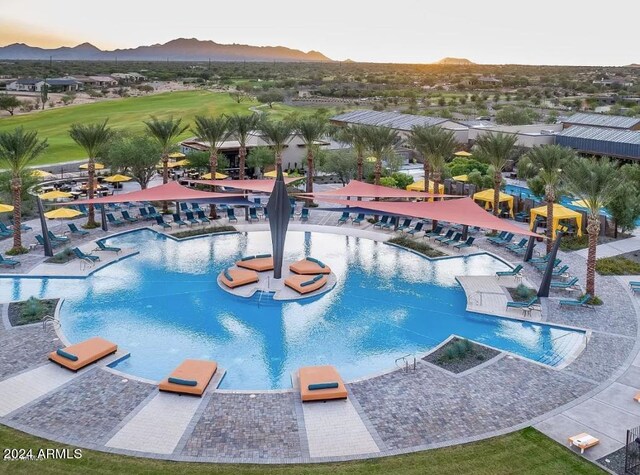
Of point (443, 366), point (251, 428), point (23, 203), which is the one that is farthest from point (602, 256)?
point (23, 203)

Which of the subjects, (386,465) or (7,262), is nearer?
(386,465)

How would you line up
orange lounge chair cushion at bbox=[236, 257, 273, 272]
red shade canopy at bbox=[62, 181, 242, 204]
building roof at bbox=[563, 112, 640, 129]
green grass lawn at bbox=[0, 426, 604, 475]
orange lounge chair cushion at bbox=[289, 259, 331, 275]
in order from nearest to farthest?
green grass lawn at bbox=[0, 426, 604, 475] < orange lounge chair cushion at bbox=[289, 259, 331, 275] < orange lounge chair cushion at bbox=[236, 257, 273, 272] < red shade canopy at bbox=[62, 181, 242, 204] < building roof at bbox=[563, 112, 640, 129]

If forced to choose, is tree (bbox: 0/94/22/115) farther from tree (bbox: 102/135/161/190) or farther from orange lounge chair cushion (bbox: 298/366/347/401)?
→ orange lounge chair cushion (bbox: 298/366/347/401)

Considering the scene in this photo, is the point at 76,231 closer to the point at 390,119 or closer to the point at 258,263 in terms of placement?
the point at 258,263

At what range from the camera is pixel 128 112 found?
88.2 m

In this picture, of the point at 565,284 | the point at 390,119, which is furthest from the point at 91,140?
the point at 390,119

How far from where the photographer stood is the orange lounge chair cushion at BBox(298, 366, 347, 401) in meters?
14.9

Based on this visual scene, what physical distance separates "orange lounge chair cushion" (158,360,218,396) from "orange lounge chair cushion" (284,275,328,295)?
7.05 meters

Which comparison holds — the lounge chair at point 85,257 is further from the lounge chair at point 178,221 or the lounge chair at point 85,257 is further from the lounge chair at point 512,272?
the lounge chair at point 512,272

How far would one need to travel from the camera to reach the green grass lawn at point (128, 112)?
73.8 m

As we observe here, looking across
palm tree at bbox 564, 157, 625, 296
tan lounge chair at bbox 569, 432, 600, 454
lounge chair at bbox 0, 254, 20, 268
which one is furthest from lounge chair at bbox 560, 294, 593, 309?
lounge chair at bbox 0, 254, 20, 268

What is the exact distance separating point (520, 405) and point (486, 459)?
2.76m

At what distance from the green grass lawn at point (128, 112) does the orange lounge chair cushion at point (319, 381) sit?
5519 cm

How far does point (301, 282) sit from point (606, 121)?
45.2m
